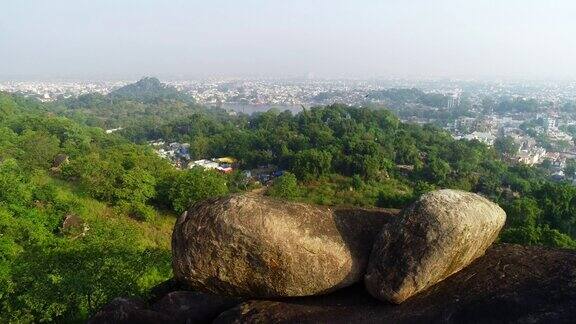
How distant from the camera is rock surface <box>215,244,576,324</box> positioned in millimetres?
5070

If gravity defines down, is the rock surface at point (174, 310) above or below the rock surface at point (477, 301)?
below

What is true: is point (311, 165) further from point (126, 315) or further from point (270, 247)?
point (270, 247)

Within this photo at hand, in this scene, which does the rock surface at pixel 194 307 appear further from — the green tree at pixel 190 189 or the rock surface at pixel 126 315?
the green tree at pixel 190 189

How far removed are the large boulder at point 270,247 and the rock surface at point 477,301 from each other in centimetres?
30

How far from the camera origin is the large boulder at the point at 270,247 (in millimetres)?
6152

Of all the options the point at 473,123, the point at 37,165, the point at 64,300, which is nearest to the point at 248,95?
the point at 473,123

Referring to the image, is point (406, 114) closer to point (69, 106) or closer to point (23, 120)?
point (69, 106)

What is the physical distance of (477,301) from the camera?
5.38 meters

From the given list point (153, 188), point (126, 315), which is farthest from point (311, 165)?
point (126, 315)

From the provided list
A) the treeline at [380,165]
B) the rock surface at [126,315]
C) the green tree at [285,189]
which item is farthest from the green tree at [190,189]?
the rock surface at [126,315]

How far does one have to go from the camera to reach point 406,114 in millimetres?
122812

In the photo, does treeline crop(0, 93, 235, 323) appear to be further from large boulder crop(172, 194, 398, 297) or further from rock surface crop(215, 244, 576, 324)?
rock surface crop(215, 244, 576, 324)

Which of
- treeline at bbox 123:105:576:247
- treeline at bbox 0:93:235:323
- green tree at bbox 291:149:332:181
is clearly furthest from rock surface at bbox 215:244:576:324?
green tree at bbox 291:149:332:181

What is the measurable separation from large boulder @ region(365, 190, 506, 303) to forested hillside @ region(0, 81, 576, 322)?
6.27 meters
